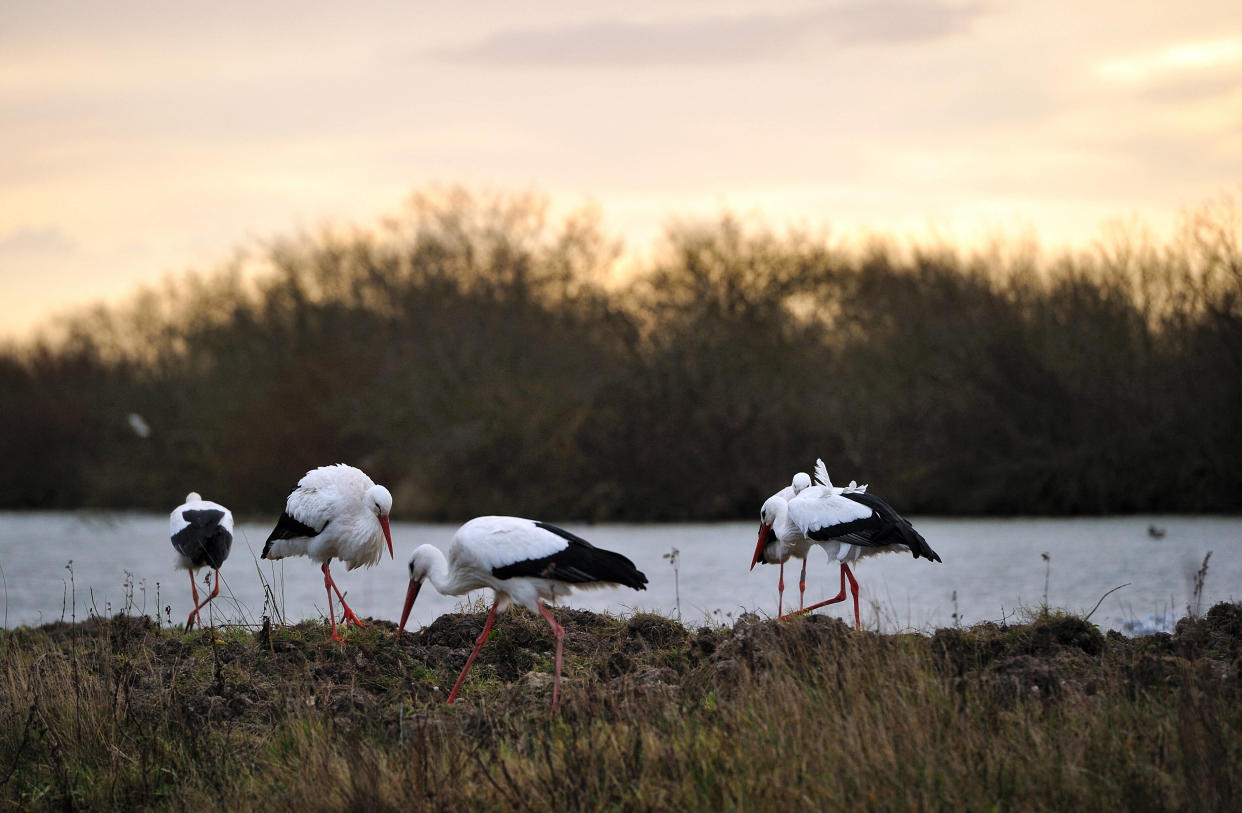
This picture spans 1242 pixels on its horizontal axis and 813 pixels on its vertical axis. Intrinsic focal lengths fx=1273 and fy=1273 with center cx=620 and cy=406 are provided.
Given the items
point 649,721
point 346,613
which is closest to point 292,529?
point 346,613

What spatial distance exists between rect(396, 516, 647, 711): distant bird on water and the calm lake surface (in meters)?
1.59

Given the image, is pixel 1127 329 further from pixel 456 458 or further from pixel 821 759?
pixel 821 759

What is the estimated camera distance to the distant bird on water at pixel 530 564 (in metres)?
7.57

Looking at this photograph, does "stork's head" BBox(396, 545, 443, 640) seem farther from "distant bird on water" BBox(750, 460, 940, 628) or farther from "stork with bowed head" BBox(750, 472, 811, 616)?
"stork with bowed head" BBox(750, 472, 811, 616)

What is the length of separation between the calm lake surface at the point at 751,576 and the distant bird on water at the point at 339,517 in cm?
90

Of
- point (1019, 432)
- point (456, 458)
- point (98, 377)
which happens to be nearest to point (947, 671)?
point (1019, 432)

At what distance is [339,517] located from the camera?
10156 mm

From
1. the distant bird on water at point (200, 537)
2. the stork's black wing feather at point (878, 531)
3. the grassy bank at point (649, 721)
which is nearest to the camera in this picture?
the grassy bank at point (649, 721)

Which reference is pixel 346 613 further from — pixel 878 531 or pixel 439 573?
pixel 878 531

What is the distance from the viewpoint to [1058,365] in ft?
89.5

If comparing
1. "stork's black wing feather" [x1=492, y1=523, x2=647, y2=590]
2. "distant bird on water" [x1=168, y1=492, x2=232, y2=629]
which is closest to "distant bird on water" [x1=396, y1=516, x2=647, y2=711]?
"stork's black wing feather" [x1=492, y1=523, x2=647, y2=590]

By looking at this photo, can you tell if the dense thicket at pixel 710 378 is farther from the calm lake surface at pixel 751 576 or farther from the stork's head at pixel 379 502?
the stork's head at pixel 379 502

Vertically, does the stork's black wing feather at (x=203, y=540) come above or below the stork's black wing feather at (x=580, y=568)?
above

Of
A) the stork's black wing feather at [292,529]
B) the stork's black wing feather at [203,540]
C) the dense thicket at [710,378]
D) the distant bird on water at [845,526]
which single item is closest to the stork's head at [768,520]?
the distant bird on water at [845,526]
